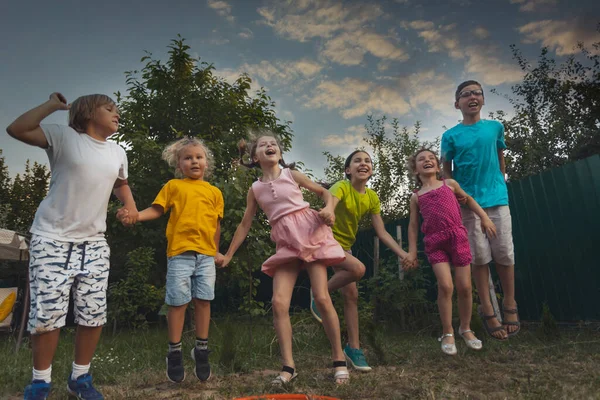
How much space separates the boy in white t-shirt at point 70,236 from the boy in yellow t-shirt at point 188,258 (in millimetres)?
415

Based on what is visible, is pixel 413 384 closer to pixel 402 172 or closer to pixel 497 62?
pixel 497 62

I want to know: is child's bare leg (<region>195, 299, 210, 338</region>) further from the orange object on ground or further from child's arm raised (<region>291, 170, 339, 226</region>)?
child's arm raised (<region>291, 170, 339, 226</region>)

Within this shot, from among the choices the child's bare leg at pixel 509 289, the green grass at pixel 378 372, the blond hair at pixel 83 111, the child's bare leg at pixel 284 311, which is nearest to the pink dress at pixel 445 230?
the child's bare leg at pixel 509 289

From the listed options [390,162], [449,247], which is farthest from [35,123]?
[390,162]

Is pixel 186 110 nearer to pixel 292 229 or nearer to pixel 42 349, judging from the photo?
pixel 292 229

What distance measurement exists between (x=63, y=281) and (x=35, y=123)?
0.78m

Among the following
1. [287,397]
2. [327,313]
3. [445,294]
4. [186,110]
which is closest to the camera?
[287,397]

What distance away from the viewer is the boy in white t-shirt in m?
2.26

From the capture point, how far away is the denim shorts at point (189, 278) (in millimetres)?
2863

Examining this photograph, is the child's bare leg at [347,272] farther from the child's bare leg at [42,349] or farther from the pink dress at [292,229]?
the child's bare leg at [42,349]

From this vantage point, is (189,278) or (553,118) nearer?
(189,278)

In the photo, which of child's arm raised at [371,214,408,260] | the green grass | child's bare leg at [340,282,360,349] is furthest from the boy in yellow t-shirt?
child's arm raised at [371,214,408,260]

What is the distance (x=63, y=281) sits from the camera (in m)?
2.30

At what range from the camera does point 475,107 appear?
3633 millimetres
